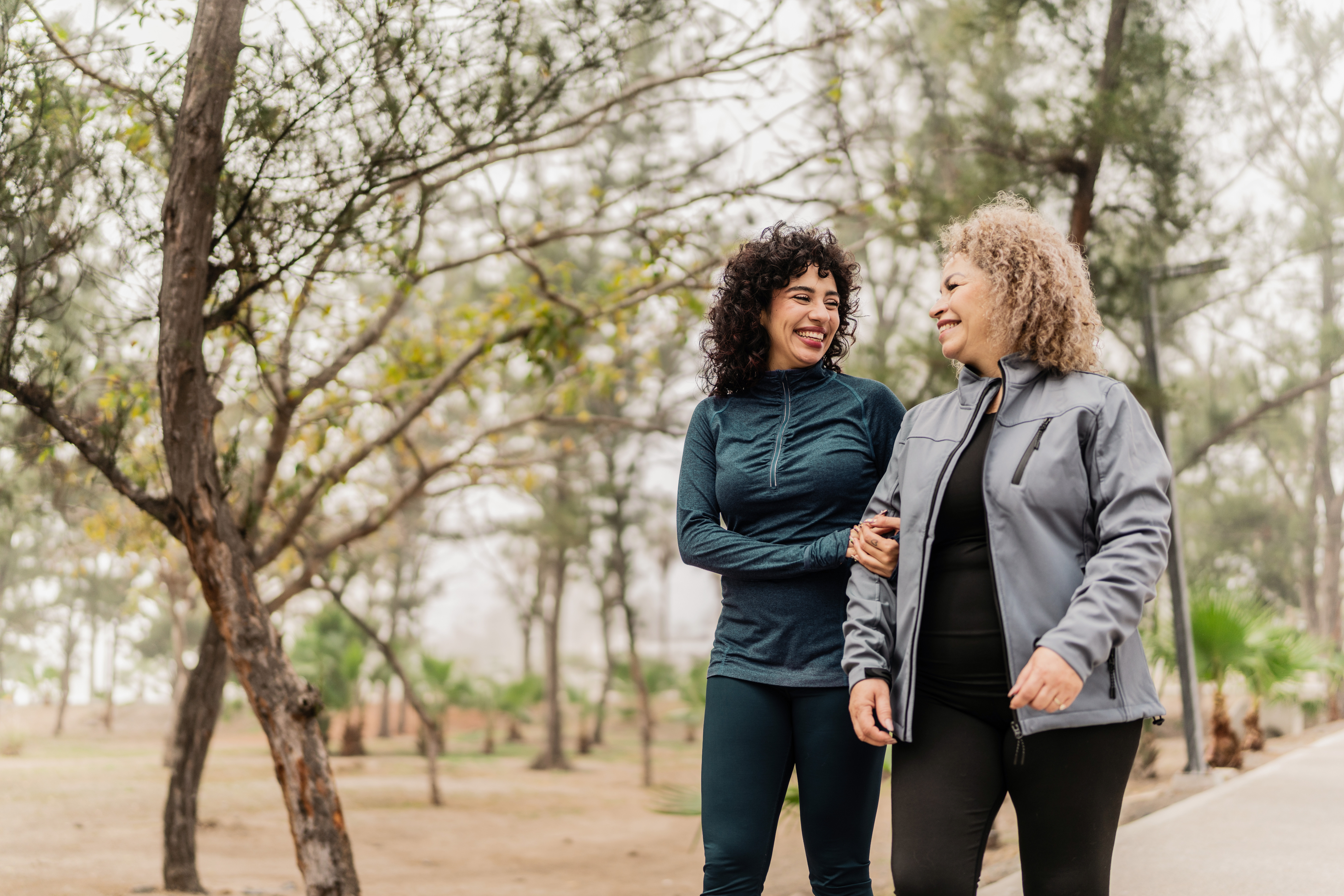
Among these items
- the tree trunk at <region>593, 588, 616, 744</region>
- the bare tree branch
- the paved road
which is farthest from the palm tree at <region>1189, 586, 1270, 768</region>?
the tree trunk at <region>593, 588, 616, 744</region>

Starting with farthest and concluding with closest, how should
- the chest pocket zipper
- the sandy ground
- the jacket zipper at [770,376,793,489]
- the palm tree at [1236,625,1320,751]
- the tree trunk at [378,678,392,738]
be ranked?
the tree trunk at [378,678,392,738]
the palm tree at [1236,625,1320,751]
the sandy ground
the jacket zipper at [770,376,793,489]
the chest pocket zipper

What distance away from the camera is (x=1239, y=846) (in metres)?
4.93

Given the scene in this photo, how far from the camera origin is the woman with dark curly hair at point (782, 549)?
2221 millimetres

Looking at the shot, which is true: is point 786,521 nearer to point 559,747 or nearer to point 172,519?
point 172,519

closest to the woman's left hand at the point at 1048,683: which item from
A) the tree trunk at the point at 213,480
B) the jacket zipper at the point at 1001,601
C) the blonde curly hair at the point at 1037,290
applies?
the jacket zipper at the point at 1001,601

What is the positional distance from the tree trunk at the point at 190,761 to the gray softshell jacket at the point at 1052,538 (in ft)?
19.4

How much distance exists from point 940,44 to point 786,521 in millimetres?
7927

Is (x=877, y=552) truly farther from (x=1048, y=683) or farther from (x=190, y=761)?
(x=190, y=761)

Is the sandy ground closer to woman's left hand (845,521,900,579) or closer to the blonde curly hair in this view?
woman's left hand (845,521,900,579)

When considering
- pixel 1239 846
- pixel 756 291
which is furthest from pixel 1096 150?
pixel 756 291

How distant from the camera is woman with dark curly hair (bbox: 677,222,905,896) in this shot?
2.22 metres

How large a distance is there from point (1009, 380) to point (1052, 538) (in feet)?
1.16

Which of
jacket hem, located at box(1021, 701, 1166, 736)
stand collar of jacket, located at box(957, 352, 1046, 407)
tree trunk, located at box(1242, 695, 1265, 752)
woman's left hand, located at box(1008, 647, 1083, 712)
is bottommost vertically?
tree trunk, located at box(1242, 695, 1265, 752)

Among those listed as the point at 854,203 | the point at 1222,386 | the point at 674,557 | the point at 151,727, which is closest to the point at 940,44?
the point at 854,203
